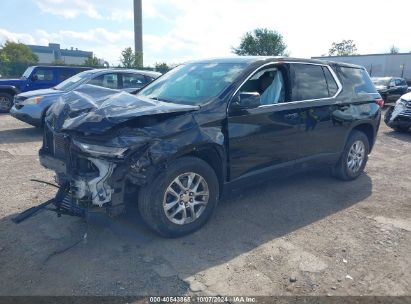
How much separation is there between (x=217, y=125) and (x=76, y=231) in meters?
1.88

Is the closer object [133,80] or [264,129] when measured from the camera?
[264,129]

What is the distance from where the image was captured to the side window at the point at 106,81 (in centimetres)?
972

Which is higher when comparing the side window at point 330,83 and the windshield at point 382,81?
the windshield at point 382,81

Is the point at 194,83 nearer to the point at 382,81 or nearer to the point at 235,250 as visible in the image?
the point at 235,250

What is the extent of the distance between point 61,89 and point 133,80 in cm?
201

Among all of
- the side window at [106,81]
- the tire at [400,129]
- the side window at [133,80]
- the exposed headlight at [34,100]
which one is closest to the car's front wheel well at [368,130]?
the tire at [400,129]

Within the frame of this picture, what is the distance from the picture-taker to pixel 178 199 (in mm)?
3648

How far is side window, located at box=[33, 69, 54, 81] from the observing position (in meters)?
12.5

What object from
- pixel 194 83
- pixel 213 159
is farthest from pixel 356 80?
pixel 213 159

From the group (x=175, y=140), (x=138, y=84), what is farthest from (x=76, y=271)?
(x=138, y=84)

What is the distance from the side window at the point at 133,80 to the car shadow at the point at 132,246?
21.5 feet

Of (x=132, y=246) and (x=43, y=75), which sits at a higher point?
(x=43, y=75)

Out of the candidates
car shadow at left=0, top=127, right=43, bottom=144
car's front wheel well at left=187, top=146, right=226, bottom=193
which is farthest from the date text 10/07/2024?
car shadow at left=0, top=127, right=43, bottom=144

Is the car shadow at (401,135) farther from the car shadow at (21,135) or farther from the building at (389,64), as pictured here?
the building at (389,64)
